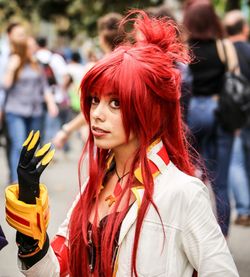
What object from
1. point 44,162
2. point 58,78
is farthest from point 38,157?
point 58,78

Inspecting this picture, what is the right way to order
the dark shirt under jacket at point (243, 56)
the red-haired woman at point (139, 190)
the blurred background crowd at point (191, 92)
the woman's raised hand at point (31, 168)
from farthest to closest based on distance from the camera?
the dark shirt under jacket at point (243, 56), the blurred background crowd at point (191, 92), the red-haired woman at point (139, 190), the woman's raised hand at point (31, 168)

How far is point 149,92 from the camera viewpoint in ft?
8.27

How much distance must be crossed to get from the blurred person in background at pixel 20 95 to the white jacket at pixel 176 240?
5.75m

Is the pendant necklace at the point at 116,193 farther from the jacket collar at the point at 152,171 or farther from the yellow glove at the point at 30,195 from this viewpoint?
the yellow glove at the point at 30,195

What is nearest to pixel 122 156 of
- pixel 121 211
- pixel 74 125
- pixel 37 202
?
pixel 121 211

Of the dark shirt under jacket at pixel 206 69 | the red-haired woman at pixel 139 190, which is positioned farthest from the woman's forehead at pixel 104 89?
the dark shirt under jacket at pixel 206 69

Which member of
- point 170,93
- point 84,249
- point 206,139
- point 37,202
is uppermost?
point 170,93

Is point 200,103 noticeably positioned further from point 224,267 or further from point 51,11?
point 51,11

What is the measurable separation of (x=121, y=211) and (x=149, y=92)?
0.41 metres

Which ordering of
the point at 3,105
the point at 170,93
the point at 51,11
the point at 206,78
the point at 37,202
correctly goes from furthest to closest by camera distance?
the point at 51,11 < the point at 3,105 < the point at 206,78 < the point at 170,93 < the point at 37,202

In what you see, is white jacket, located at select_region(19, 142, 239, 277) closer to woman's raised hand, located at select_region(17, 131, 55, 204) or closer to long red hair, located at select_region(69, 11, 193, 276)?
long red hair, located at select_region(69, 11, 193, 276)

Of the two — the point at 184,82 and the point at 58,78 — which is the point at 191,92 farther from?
the point at 58,78

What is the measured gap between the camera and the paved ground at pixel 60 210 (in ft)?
18.0

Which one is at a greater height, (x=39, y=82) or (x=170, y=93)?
(x=170, y=93)
